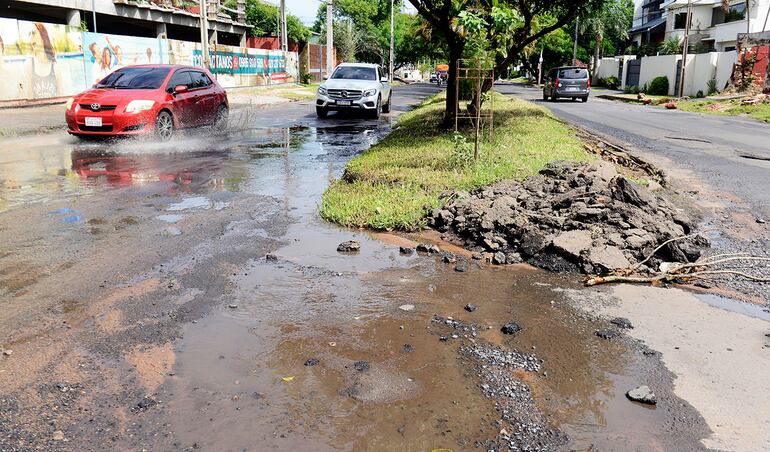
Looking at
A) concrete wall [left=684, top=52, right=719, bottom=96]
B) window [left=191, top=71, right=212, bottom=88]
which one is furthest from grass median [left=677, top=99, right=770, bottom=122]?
window [left=191, top=71, right=212, bottom=88]

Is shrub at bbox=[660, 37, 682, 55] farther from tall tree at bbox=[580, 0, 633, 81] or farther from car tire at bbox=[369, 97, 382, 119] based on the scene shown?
car tire at bbox=[369, 97, 382, 119]

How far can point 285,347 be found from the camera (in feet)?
12.4

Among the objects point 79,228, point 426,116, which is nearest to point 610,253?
point 79,228

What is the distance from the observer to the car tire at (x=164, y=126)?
40.0 feet

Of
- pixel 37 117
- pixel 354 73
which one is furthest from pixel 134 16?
pixel 354 73

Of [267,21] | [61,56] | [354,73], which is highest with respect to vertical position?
[267,21]

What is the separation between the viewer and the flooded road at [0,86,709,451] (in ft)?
9.57

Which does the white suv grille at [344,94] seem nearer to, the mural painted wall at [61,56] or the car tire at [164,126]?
the car tire at [164,126]

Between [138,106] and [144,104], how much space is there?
124mm

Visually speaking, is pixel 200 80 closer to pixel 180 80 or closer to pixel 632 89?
pixel 180 80

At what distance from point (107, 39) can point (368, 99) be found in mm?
11198

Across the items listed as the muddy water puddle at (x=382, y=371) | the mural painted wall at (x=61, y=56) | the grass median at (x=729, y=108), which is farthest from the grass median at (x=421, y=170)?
the grass median at (x=729, y=108)

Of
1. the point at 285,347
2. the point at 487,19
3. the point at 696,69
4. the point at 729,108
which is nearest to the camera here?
the point at 285,347

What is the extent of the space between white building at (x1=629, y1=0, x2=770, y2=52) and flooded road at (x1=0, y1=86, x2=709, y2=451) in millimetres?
43506
